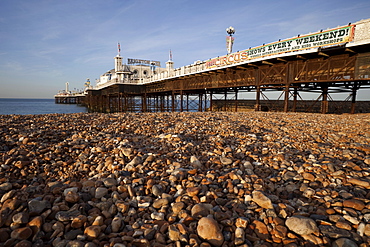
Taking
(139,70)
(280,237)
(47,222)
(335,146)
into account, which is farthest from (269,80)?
(139,70)

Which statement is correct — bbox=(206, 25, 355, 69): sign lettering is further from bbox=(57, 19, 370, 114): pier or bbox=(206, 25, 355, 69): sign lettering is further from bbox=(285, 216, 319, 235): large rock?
bbox=(285, 216, 319, 235): large rock

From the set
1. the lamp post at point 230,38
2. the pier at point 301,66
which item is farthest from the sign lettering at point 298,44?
the lamp post at point 230,38

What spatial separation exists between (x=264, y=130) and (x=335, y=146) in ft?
6.93

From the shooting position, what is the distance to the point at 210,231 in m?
2.11

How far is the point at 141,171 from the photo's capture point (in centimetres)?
357

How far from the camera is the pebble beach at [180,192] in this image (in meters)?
2.13

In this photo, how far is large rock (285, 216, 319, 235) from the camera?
214 cm

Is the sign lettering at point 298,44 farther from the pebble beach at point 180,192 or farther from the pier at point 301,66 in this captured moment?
the pebble beach at point 180,192

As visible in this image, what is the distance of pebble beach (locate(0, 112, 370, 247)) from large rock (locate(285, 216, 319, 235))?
0.01 meters

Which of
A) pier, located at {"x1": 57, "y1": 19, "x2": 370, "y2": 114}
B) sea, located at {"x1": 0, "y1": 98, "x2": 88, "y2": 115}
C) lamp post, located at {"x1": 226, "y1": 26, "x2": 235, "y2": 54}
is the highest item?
lamp post, located at {"x1": 226, "y1": 26, "x2": 235, "y2": 54}

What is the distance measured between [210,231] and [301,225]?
1.06 meters

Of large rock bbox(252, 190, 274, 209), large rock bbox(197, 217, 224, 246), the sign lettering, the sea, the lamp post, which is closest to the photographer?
large rock bbox(197, 217, 224, 246)

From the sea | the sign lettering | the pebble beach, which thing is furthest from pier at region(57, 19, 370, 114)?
the sea

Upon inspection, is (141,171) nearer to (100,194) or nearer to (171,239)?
(100,194)
